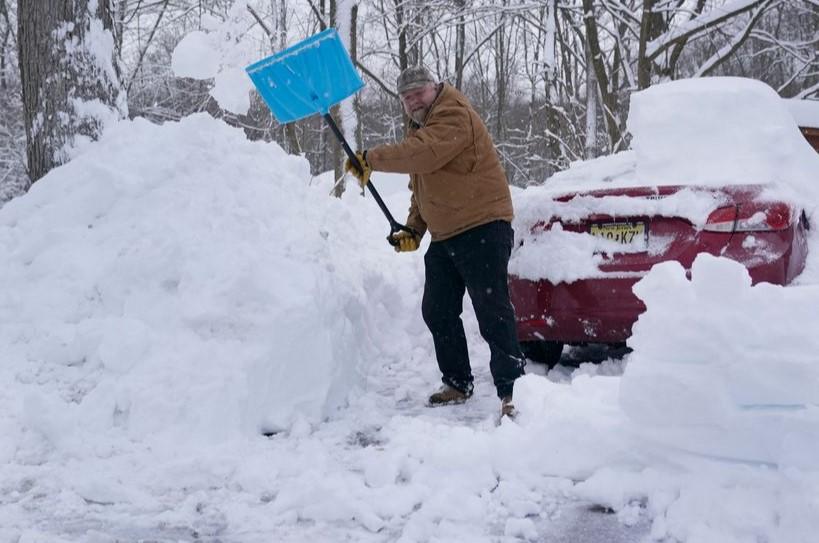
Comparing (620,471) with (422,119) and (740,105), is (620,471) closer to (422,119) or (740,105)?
(422,119)

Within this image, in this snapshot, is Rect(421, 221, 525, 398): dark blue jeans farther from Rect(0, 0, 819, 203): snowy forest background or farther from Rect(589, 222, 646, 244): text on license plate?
Rect(0, 0, 819, 203): snowy forest background

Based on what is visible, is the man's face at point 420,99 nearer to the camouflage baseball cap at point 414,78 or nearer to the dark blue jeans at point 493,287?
the camouflage baseball cap at point 414,78

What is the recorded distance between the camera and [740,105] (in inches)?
179

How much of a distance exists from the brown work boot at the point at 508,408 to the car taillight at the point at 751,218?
1.31 meters

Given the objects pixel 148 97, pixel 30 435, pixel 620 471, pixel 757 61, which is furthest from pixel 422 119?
pixel 757 61

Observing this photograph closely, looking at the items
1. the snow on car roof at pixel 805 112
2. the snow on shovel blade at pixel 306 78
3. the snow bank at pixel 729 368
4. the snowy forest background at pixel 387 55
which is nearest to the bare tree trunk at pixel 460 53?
the snowy forest background at pixel 387 55

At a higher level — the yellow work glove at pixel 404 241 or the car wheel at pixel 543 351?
the yellow work glove at pixel 404 241

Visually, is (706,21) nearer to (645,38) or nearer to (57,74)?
(645,38)

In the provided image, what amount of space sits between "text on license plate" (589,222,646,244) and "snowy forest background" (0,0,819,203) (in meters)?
3.27

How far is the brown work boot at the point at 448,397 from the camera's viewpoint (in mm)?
4316

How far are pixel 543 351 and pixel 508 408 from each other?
50.0 inches

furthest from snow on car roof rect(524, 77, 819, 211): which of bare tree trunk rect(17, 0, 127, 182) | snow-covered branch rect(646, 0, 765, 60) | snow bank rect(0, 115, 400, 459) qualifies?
snow-covered branch rect(646, 0, 765, 60)

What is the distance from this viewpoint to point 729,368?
264 cm

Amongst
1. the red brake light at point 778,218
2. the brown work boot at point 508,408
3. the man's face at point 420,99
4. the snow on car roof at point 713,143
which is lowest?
the brown work boot at point 508,408
